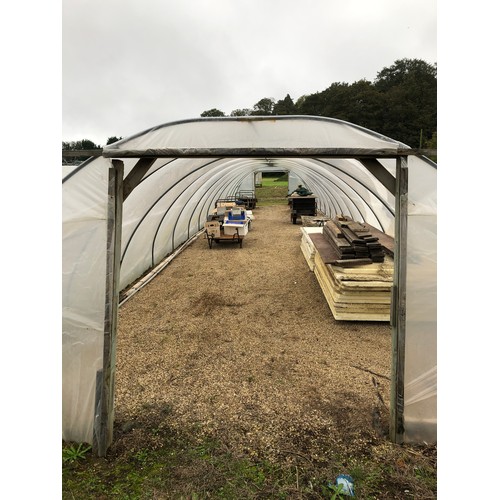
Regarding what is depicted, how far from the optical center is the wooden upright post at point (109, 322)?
317 cm

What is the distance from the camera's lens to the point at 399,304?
319 cm

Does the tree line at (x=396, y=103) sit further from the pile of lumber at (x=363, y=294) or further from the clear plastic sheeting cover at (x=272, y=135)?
the clear plastic sheeting cover at (x=272, y=135)

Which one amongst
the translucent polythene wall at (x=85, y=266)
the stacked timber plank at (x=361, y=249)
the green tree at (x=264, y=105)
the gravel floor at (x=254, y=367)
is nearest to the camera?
the translucent polythene wall at (x=85, y=266)

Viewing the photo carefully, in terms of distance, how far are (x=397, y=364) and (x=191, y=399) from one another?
2508 mm

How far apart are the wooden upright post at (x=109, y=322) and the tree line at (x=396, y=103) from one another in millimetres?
44041

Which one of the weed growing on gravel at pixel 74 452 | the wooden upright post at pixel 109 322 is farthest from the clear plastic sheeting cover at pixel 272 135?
the weed growing on gravel at pixel 74 452

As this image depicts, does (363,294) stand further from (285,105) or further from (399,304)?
(285,105)

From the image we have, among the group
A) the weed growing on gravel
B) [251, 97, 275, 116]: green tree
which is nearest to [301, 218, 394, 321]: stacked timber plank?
the weed growing on gravel

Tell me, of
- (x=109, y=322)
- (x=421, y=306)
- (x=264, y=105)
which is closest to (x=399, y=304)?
(x=421, y=306)

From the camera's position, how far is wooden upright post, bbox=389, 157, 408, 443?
311 centimetres

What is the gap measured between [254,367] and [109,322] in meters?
2.39

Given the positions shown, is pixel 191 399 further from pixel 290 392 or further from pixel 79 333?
pixel 79 333

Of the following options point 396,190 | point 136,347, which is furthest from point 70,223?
point 396,190

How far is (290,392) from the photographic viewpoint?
4223 mm
